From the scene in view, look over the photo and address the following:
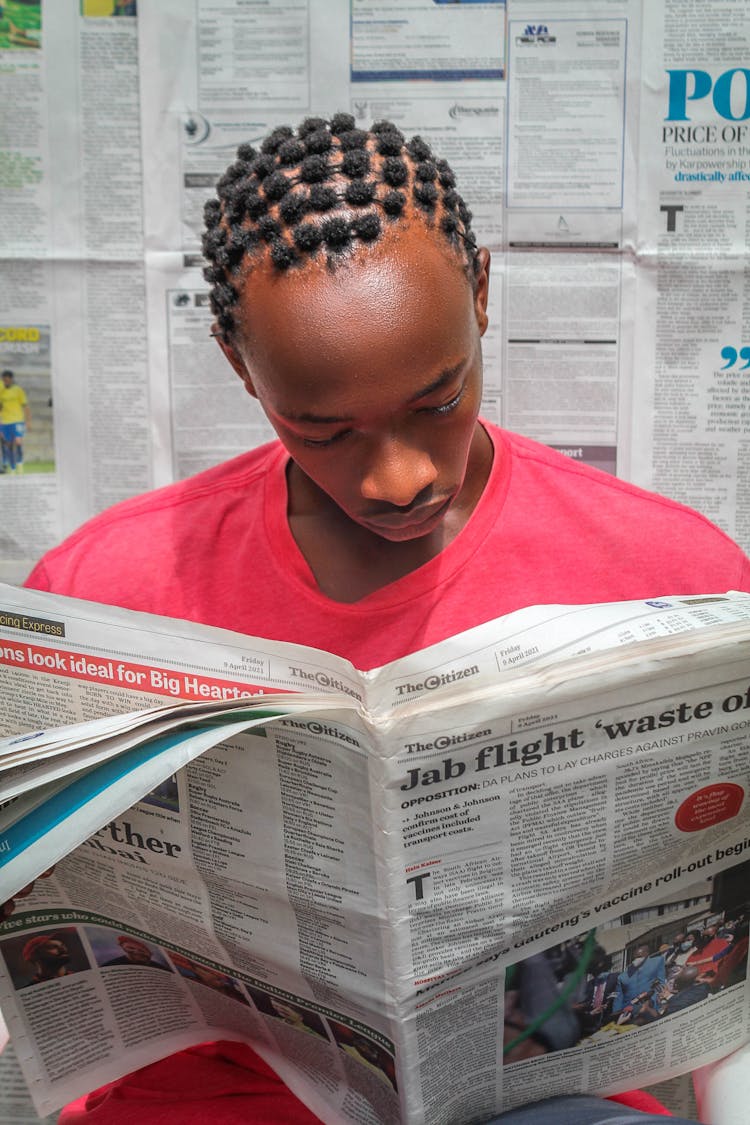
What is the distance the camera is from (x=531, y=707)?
1.35ft

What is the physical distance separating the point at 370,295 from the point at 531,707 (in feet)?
0.72

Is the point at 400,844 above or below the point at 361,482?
below

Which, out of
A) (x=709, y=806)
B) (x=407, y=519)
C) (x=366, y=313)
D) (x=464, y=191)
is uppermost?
(x=464, y=191)

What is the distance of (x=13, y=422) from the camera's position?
0.85 m

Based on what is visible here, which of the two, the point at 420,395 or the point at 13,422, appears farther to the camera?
the point at 13,422

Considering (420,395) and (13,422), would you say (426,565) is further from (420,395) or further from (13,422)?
(13,422)

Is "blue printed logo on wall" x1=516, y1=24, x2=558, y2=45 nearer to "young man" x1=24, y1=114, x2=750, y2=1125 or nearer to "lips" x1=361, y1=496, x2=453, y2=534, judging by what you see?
"young man" x1=24, y1=114, x2=750, y2=1125

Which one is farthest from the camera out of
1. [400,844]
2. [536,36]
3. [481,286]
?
[536,36]

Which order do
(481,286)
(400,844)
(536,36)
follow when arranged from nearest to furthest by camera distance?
(400,844) < (481,286) < (536,36)

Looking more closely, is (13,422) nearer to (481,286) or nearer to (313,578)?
(313,578)

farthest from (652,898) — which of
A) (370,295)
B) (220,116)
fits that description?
(220,116)

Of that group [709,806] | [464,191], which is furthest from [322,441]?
[464,191]

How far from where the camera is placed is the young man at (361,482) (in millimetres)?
452

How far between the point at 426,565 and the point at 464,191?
0.39m
